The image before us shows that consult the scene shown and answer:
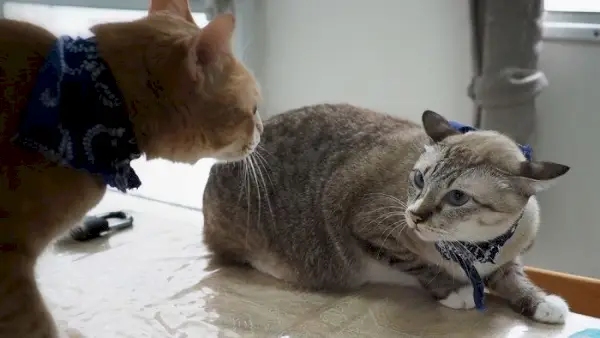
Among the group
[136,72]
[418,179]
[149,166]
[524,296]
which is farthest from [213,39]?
[149,166]

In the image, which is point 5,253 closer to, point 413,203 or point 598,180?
point 413,203

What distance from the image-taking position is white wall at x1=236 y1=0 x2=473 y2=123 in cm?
178

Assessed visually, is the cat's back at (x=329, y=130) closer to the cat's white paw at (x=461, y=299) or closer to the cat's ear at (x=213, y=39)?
the cat's white paw at (x=461, y=299)

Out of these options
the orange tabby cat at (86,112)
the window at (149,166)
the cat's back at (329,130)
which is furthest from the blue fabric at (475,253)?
the window at (149,166)

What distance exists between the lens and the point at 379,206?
1.31 metres

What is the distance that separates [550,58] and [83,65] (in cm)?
118

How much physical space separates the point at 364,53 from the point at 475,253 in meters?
0.89

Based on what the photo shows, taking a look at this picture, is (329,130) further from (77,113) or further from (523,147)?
(77,113)

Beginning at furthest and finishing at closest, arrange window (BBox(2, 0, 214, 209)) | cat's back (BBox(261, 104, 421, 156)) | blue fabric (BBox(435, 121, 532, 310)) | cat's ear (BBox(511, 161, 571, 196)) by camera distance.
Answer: window (BBox(2, 0, 214, 209)), cat's back (BBox(261, 104, 421, 156)), blue fabric (BBox(435, 121, 532, 310)), cat's ear (BBox(511, 161, 571, 196))

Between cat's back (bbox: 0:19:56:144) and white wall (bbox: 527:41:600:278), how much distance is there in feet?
4.04

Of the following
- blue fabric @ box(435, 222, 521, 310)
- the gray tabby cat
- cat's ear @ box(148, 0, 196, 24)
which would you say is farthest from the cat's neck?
blue fabric @ box(435, 222, 521, 310)

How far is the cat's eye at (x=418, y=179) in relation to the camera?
1202mm

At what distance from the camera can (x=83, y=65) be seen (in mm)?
978

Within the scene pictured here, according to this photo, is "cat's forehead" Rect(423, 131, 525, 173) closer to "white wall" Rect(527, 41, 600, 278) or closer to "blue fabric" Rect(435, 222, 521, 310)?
"blue fabric" Rect(435, 222, 521, 310)
